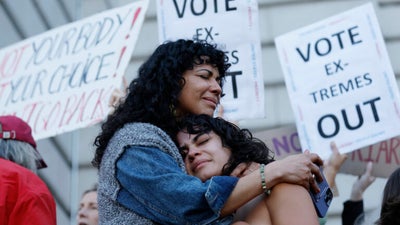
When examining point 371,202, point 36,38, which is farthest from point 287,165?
point 371,202

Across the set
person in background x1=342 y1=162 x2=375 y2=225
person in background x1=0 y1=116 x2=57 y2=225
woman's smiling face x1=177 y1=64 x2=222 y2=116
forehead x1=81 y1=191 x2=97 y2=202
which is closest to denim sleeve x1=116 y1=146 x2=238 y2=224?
woman's smiling face x1=177 y1=64 x2=222 y2=116

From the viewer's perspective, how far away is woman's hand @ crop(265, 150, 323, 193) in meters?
2.88

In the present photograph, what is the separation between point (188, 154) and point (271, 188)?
1.18 feet

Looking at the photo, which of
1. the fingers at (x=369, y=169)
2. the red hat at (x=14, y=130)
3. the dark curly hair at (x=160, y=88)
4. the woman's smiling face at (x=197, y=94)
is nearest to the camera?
the dark curly hair at (x=160, y=88)

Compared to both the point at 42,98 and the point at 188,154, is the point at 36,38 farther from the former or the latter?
the point at 188,154

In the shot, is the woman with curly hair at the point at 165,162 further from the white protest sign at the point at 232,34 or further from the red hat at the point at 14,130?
the white protest sign at the point at 232,34

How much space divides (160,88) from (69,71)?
2174 millimetres

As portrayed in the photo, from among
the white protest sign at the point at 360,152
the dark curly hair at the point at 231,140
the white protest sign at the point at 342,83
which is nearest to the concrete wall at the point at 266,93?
the white protest sign at the point at 360,152

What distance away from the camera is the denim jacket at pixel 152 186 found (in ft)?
9.28

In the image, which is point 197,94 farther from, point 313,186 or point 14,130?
point 14,130

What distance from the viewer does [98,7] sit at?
7.80m

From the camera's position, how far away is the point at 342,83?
5.32 meters

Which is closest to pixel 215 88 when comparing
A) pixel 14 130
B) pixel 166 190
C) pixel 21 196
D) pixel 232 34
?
pixel 166 190

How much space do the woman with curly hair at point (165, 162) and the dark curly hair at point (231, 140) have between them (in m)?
0.07
